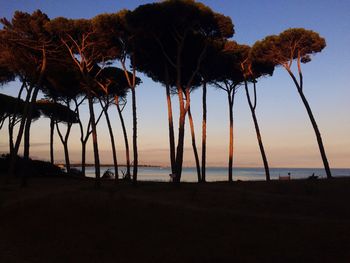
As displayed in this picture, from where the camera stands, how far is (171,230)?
1001cm

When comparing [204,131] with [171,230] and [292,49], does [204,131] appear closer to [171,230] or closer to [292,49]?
[292,49]

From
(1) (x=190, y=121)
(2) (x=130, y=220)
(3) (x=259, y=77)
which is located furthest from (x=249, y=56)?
(2) (x=130, y=220)

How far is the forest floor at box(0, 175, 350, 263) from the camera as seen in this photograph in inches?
332

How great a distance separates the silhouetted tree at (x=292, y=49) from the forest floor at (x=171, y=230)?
40.4 feet

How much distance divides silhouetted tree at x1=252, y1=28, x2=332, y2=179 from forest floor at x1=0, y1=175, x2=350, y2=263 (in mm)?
12303

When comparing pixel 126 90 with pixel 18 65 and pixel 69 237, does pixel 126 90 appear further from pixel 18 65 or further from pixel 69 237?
pixel 69 237

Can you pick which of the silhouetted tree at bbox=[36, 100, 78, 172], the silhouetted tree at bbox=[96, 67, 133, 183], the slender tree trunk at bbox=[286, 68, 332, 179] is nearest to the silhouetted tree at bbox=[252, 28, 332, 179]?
the slender tree trunk at bbox=[286, 68, 332, 179]

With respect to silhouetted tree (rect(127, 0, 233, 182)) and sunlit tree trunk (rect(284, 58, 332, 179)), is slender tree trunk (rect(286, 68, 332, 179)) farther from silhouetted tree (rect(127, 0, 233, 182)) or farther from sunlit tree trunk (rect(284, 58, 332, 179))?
silhouetted tree (rect(127, 0, 233, 182))

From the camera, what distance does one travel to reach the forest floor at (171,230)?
27.7ft

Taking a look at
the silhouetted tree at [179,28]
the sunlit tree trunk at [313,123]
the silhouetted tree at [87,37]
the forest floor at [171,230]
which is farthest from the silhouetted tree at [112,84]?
the forest floor at [171,230]

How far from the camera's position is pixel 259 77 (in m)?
29.5

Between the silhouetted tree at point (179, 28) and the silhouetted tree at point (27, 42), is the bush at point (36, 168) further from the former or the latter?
the silhouetted tree at point (179, 28)

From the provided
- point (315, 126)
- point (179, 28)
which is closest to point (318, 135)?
point (315, 126)

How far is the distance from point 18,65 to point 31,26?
9.93 ft
